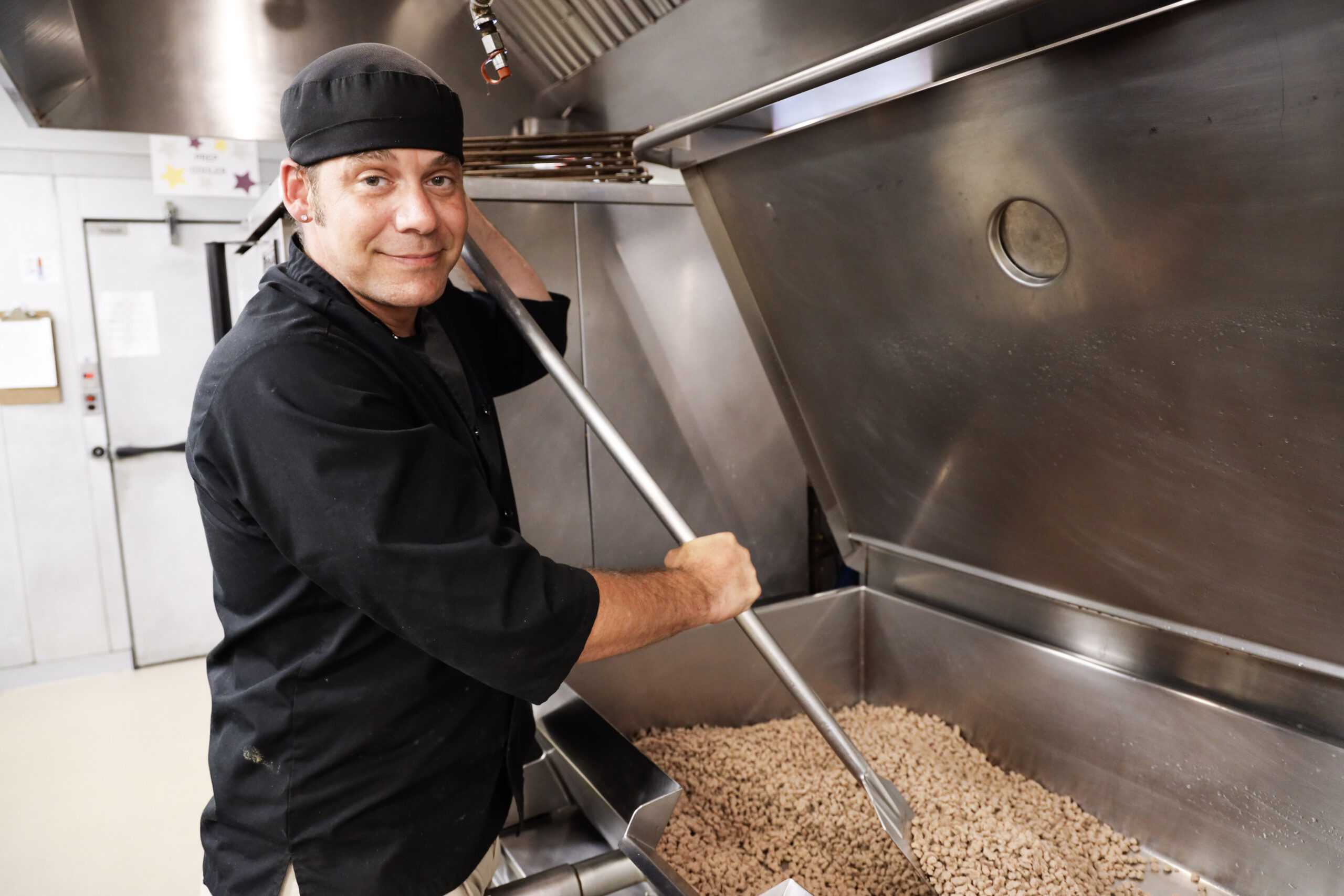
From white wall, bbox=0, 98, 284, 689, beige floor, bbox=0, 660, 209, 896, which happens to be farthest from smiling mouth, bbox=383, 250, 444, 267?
white wall, bbox=0, 98, 284, 689

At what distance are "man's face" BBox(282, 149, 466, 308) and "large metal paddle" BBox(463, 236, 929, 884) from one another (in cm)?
28

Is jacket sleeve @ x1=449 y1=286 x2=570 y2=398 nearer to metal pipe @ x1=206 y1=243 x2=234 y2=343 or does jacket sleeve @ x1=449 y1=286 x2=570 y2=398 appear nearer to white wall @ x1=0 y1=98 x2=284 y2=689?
metal pipe @ x1=206 y1=243 x2=234 y2=343

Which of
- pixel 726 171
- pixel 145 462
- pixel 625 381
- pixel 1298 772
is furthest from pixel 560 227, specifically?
pixel 145 462

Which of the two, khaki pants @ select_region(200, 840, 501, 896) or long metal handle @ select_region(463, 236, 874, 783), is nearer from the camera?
khaki pants @ select_region(200, 840, 501, 896)

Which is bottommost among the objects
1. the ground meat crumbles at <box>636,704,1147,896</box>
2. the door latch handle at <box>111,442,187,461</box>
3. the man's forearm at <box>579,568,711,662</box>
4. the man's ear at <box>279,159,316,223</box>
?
the ground meat crumbles at <box>636,704,1147,896</box>

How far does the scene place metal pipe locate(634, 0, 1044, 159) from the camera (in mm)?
706

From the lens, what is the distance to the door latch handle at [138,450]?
3.72 metres

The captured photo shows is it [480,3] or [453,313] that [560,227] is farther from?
[480,3]

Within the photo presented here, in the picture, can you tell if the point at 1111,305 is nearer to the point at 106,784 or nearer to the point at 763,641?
the point at 763,641

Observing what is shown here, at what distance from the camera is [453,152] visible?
3.14ft

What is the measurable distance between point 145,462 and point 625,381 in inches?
121

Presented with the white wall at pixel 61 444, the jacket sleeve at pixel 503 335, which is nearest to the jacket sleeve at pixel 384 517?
the jacket sleeve at pixel 503 335

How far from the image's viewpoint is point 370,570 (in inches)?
30.0

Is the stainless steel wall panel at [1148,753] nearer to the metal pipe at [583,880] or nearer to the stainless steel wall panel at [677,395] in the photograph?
the stainless steel wall panel at [677,395]
